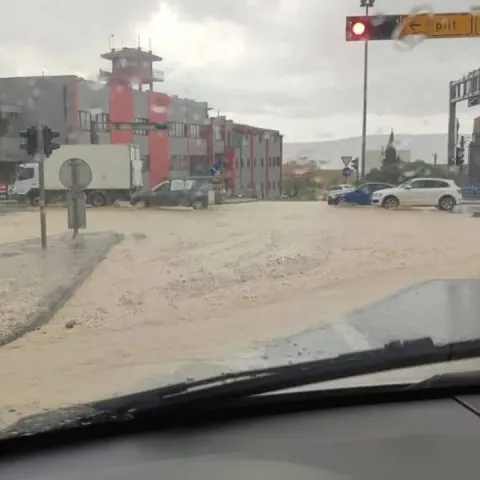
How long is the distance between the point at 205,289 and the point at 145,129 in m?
18.4

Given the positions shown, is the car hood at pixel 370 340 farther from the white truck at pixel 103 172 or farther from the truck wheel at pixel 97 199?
the truck wheel at pixel 97 199

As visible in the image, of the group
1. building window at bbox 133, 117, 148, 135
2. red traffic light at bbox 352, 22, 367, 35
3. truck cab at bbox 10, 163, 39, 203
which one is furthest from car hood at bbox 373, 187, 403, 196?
red traffic light at bbox 352, 22, 367, 35

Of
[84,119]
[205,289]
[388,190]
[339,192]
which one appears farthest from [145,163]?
[205,289]

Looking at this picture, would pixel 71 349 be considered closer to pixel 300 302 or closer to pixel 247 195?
pixel 300 302

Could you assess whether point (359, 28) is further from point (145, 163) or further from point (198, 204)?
point (145, 163)

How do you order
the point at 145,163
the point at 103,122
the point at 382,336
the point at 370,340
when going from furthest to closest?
the point at 145,163 → the point at 103,122 → the point at 382,336 → the point at 370,340

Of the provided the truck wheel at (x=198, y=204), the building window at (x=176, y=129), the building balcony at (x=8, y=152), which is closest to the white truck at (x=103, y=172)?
the building balcony at (x=8, y=152)

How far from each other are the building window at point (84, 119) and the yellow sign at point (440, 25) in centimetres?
2059

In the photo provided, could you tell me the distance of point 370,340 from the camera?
9.58 feet

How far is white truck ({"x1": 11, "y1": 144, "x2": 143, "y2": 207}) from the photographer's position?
95.4ft

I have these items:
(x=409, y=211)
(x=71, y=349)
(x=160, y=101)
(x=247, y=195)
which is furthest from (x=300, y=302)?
(x=247, y=195)

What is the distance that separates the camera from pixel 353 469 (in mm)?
1765

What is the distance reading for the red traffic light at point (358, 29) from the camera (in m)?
Result: 8.27

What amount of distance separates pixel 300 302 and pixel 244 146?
16.7m
